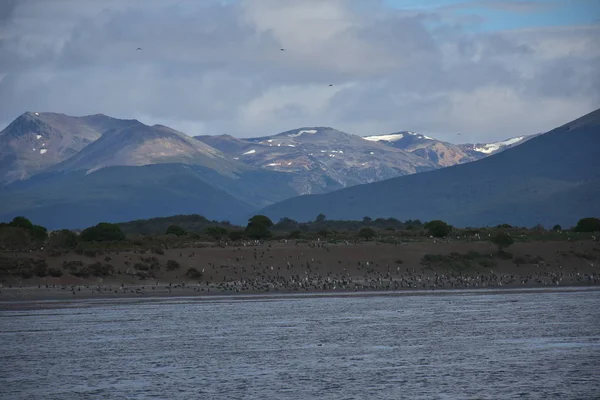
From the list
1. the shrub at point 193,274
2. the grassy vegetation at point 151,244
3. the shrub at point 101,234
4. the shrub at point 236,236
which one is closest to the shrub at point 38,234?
the grassy vegetation at point 151,244

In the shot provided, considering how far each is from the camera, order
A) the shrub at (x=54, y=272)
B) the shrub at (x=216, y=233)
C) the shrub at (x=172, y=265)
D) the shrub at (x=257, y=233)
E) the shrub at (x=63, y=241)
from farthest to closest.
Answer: the shrub at (x=257, y=233) → the shrub at (x=216, y=233) → the shrub at (x=63, y=241) → the shrub at (x=172, y=265) → the shrub at (x=54, y=272)

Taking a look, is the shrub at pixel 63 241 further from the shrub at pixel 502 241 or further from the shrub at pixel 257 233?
the shrub at pixel 502 241

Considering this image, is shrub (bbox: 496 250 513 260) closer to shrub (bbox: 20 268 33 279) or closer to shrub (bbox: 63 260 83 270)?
shrub (bbox: 63 260 83 270)

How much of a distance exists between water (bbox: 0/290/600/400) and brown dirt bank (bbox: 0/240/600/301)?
26.3 feet

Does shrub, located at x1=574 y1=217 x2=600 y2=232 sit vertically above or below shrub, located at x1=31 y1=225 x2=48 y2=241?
below

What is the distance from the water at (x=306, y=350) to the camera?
→ 34656 millimetres

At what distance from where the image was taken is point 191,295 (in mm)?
73312

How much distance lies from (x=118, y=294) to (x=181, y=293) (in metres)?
4.64

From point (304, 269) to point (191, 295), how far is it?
13713mm

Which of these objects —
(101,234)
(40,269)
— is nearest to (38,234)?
(101,234)

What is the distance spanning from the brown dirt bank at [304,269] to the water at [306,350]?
801cm

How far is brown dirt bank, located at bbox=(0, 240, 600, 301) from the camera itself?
74.9m

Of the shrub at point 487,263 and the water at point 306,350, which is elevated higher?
the shrub at point 487,263

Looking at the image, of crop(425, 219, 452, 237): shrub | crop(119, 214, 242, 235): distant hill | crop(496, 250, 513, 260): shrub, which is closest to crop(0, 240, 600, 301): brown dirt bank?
crop(496, 250, 513, 260): shrub
